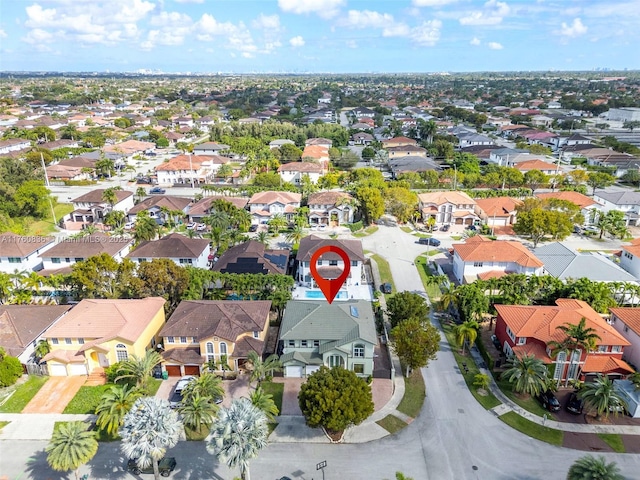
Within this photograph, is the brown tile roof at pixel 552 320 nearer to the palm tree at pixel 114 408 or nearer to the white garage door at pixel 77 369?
the palm tree at pixel 114 408

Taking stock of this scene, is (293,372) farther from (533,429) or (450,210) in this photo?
(450,210)

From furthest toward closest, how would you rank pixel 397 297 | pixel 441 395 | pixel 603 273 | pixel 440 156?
pixel 440 156 → pixel 603 273 → pixel 397 297 → pixel 441 395

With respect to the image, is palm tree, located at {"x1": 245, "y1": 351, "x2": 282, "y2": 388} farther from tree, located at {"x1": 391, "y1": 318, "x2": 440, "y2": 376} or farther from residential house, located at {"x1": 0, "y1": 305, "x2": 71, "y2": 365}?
residential house, located at {"x1": 0, "y1": 305, "x2": 71, "y2": 365}

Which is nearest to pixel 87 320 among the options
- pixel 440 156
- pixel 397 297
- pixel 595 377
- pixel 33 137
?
pixel 397 297

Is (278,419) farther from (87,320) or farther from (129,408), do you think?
(87,320)

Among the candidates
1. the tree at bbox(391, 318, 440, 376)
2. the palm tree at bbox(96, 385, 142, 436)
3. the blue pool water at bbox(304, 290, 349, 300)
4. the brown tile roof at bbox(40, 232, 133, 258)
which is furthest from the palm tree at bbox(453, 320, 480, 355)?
the brown tile roof at bbox(40, 232, 133, 258)

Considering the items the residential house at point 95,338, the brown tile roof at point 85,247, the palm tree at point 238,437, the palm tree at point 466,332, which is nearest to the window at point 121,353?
the residential house at point 95,338

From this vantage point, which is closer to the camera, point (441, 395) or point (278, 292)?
point (441, 395)
